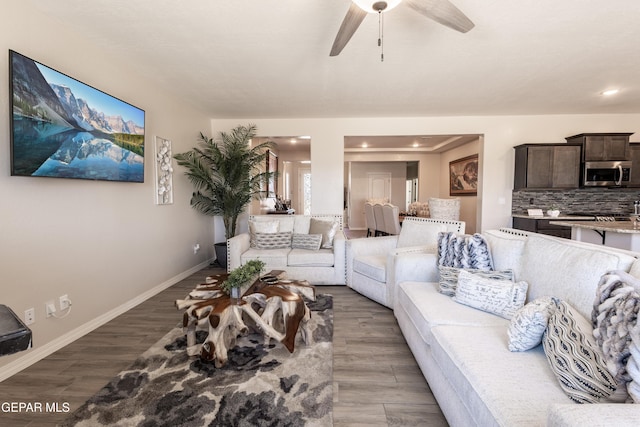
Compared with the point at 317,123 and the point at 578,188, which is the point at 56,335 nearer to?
the point at 317,123

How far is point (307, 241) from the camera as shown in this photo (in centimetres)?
386

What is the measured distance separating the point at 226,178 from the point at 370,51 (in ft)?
9.02

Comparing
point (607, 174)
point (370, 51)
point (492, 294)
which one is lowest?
point (492, 294)

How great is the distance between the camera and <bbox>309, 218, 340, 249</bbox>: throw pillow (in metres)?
3.90

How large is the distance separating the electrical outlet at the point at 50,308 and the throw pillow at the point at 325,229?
2684 millimetres

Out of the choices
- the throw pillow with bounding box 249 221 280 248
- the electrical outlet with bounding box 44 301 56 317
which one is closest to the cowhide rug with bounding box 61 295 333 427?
the electrical outlet with bounding box 44 301 56 317

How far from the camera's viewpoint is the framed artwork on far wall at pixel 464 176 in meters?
6.52

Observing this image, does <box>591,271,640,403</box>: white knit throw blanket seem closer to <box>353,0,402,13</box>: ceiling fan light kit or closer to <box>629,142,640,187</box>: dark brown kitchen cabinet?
<box>353,0,402,13</box>: ceiling fan light kit

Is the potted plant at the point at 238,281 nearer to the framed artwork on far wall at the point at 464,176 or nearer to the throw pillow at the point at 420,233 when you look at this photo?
the throw pillow at the point at 420,233

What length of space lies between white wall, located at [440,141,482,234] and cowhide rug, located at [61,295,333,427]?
5114 millimetres

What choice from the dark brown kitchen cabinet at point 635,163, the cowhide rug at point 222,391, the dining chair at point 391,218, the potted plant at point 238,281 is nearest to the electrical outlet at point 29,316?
the cowhide rug at point 222,391

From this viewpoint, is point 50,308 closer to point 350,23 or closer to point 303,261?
point 303,261

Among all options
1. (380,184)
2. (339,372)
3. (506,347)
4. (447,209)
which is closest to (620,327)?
(506,347)

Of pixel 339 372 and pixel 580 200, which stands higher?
pixel 580 200
